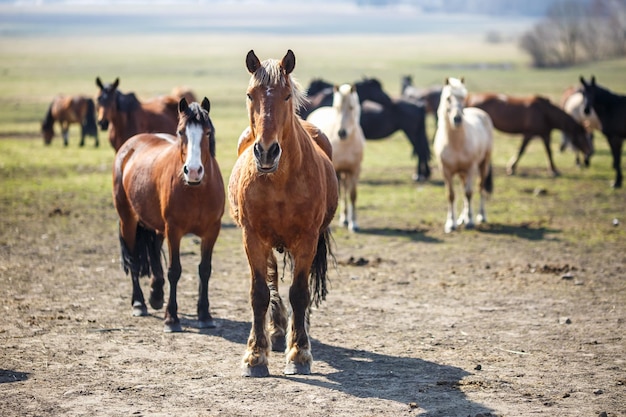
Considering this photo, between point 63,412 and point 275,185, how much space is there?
6.58 feet

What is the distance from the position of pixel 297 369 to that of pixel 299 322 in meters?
0.34

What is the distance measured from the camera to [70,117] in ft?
83.4

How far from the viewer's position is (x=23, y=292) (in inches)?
359

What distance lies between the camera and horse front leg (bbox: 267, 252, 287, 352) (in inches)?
289

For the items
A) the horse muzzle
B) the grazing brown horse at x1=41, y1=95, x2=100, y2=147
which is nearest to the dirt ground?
the horse muzzle

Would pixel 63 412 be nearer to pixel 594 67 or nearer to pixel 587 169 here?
pixel 587 169

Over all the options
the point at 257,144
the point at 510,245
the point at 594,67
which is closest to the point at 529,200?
the point at 510,245

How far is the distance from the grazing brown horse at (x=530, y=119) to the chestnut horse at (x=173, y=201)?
11378 mm

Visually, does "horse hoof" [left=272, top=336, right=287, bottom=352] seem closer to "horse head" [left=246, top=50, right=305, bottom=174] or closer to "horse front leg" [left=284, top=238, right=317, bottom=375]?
"horse front leg" [left=284, top=238, right=317, bottom=375]

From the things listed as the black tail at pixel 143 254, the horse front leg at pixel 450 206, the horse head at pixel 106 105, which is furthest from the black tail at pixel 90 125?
the black tail at pixel 143 254

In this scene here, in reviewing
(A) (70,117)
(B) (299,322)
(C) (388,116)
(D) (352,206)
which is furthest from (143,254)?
(A) (70,117)

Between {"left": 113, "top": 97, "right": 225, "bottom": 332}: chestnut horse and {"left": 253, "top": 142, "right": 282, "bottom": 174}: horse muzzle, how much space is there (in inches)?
60.3

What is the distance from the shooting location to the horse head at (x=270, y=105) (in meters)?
6.01

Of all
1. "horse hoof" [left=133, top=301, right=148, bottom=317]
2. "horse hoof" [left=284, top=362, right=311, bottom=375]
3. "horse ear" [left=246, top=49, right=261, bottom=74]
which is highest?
"horse ear" [left=246, top=49, right=261, bottom=74]
